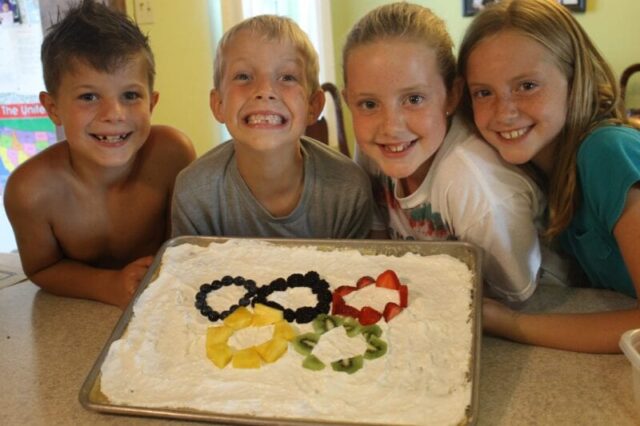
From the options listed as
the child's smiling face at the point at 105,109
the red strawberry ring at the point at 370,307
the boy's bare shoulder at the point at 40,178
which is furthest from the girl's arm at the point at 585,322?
the boy's bare shoulder at the point at 40,178

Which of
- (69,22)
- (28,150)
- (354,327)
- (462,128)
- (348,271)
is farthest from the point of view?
(28,150)

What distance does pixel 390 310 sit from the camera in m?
0.89

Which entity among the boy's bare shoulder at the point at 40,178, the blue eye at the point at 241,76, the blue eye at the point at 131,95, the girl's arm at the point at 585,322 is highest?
the blue eye at the point at 241,76

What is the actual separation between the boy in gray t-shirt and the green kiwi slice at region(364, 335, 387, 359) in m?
0.50

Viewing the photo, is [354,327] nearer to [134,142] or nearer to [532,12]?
[532,12]

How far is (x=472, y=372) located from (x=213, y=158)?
821 millimetres

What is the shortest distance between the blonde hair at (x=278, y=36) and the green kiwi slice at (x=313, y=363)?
2.12 feet

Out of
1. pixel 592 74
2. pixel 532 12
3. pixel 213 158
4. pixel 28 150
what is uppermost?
pixel 532 12

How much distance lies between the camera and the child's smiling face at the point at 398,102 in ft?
3.58

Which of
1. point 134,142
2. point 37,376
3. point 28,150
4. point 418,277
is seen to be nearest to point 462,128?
point 418,277

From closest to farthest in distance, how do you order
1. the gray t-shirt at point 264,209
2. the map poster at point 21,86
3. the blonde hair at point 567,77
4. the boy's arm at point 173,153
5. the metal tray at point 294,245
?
the metal tray at point 294,245
the blonde hair at point 567,77
the gray t-shirt at point 264,209
the boy's arm at point 173,153
the map poster at point 21,86

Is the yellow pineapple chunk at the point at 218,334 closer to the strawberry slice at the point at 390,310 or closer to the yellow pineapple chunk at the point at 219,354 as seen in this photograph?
the yellow pineapple chunk at the point at 219,354

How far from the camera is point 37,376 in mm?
886

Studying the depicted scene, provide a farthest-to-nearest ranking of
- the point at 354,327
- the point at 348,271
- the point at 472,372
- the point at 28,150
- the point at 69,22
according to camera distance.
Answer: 1. the point at 28,150
2. the point at 69,22
3. the point at 348,271
4. the point at 354,327
5. the point at 472,372
